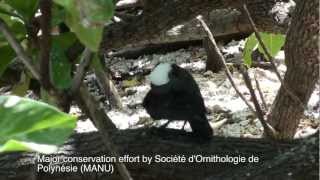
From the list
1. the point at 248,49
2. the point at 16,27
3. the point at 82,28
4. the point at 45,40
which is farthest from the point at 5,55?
the point at 248,49

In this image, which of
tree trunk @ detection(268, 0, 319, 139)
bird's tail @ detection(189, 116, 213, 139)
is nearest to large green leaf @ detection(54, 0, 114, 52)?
bird's tail @ detection(189, 116, 213, 139)

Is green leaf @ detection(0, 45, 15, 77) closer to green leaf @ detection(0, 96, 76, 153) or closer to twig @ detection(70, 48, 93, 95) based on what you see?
twig @ detection(70, 48, 93, 95)

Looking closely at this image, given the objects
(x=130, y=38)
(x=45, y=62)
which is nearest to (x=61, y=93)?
(x=45, y=62)

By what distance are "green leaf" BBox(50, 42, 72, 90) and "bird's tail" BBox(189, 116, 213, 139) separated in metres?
0.47

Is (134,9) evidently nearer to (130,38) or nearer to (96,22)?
(130,38)

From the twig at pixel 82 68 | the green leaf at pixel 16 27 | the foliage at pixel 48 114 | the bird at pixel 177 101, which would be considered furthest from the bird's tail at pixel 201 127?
the foliage at pixel 48 114

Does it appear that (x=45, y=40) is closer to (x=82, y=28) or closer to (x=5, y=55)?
(x=82, y=28)

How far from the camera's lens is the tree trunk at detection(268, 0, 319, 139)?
1.61 m

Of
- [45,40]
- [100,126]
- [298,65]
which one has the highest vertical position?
[45,40]

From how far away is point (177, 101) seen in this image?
58.9 inches

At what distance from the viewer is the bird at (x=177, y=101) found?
148 cm

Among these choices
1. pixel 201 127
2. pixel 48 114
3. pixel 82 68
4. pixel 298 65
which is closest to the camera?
pixel 48 114

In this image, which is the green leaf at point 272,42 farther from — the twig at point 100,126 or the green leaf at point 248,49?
the twig at point 100,126

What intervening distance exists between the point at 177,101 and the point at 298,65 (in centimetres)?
43
